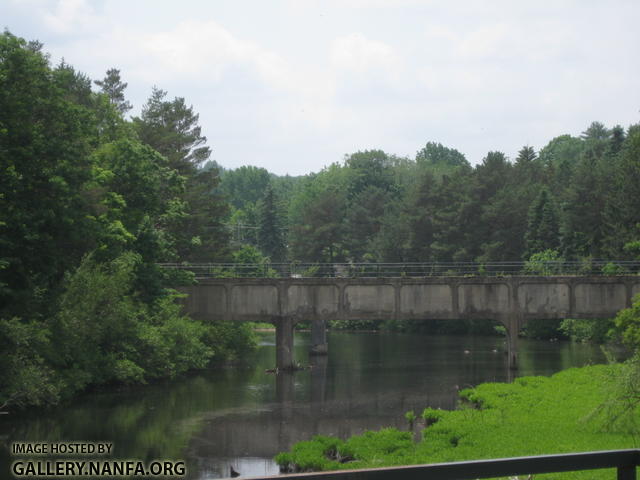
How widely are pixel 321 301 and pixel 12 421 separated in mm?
24677

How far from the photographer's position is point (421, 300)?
5244 cm

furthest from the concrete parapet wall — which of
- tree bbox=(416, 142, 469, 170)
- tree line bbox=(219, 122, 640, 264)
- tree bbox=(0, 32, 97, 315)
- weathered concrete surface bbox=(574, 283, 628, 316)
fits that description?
tree bbox=(416, 142, 469, 170)

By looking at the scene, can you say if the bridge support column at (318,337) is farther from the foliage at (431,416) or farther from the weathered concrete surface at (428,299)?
the foliage at (431,416)

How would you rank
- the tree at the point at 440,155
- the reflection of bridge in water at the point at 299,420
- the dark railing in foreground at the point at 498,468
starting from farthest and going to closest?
the tree at the point at 440,155 < the reflection of bridge in water at the point at 299,420 < the dark railing in foreground at the point at 498,468

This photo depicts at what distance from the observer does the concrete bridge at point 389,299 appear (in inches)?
2050

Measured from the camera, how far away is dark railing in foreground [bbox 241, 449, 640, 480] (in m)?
4.39

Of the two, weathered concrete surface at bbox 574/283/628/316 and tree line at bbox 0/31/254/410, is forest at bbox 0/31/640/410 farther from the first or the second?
weathered concrete surface at bbox 574/283/628/316

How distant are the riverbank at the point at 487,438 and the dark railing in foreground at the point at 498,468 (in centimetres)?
1289

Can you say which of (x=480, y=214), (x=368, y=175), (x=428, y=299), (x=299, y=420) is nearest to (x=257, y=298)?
(x=428, y=299)

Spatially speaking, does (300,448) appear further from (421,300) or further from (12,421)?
(421,300)

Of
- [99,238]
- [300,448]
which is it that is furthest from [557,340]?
[300,448]

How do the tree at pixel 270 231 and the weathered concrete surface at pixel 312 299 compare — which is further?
the tree at pixel 270 231

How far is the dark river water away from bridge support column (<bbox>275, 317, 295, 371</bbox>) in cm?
133

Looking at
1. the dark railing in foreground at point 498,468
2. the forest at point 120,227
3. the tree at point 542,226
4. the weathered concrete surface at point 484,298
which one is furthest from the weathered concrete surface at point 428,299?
the dark railing in foreground at point 498,468
